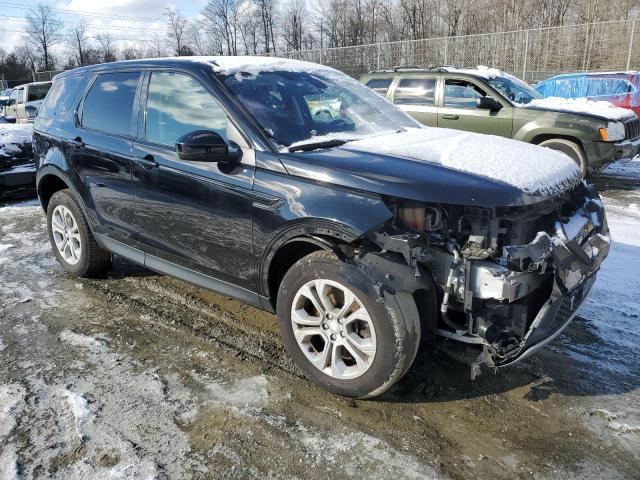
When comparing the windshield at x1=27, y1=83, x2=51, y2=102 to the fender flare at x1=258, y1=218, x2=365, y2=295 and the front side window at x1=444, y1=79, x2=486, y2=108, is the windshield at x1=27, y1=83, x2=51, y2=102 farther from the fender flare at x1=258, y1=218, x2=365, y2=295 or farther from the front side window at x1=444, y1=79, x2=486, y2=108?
the fender flare at x1=258, y1=218, x2=365, y2=295

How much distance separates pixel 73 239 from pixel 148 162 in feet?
5.33

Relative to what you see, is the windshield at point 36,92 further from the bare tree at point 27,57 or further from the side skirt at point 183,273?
the bare tree at point 27,57

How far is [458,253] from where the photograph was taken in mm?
2484

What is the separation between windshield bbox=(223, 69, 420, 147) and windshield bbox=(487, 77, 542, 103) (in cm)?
508

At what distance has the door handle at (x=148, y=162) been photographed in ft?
11.7

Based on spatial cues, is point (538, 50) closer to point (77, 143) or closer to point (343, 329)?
point (77, 143)

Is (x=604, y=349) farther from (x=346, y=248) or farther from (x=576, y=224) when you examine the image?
(x=346, y=248)

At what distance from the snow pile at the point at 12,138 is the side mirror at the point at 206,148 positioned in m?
6.23

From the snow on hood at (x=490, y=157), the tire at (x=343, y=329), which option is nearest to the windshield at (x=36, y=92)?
the snow on hood at (x=490, y=157)

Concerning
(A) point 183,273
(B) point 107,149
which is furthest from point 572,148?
(B) point 107,149

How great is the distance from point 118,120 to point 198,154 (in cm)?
138

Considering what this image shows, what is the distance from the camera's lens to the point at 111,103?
13.4ft

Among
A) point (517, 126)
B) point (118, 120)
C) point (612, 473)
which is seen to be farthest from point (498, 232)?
point (517, 126)

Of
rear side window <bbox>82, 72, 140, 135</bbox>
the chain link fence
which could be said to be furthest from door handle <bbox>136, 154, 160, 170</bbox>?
the chain link fence
